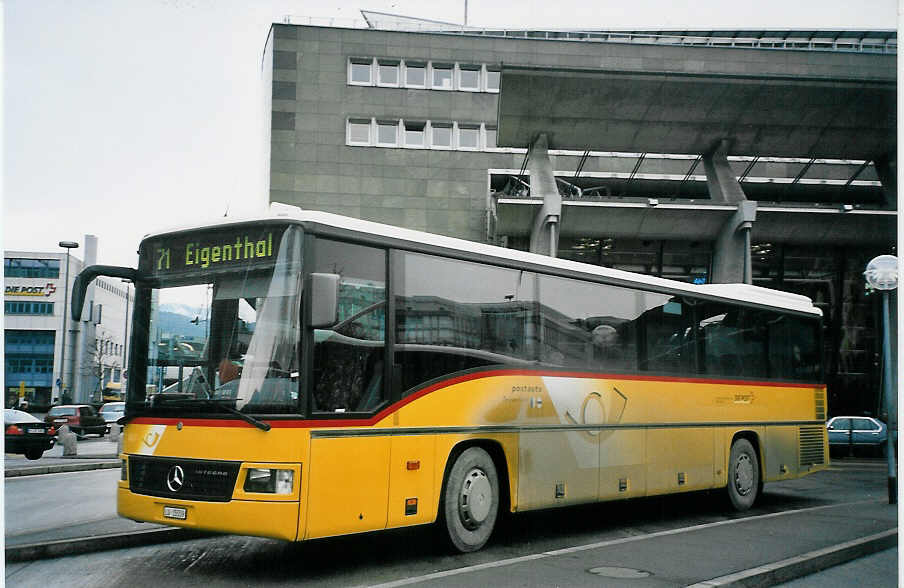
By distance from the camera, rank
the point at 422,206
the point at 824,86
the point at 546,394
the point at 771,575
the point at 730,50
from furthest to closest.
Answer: the point at 422,206, the point at 730,50, the point at 824,86, the point at 546,394, the point at 771,575

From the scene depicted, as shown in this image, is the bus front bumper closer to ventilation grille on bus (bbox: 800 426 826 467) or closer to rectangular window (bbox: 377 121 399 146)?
ventilation grille on bus (bbox: 800 426 826 467)

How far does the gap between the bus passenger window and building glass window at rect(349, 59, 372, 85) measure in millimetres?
35472

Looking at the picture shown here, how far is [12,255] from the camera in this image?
8102 mm

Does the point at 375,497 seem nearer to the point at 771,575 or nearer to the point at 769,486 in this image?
the point at 771,575

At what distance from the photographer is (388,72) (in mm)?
43375

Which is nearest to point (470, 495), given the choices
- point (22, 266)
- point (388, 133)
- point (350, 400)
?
point (350, 400)

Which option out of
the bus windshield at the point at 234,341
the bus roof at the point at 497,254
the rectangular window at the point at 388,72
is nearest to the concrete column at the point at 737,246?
the bus roof at the point at 497,254

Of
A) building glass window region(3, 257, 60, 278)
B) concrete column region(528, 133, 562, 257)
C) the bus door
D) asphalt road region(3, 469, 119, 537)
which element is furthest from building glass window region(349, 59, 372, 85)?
the bus door

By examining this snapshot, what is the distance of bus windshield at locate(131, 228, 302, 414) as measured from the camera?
7.82 metres

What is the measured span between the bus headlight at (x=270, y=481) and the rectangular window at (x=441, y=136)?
3694cm

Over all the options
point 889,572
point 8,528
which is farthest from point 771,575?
point 8,528

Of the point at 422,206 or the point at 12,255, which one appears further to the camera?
the point at 422,206

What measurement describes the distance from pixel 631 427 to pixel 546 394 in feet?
6.50

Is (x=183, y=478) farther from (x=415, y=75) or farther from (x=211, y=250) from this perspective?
(x=415, y=75)
